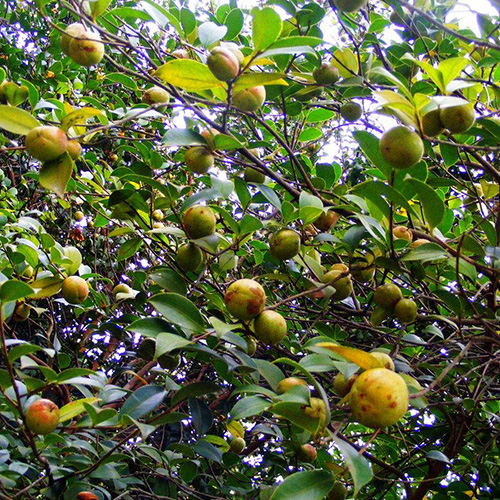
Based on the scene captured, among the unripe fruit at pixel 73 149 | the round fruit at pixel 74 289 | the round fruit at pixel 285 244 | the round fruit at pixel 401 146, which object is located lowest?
the round fruit at pixel 74 289

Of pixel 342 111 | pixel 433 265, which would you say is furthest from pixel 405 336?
pixel 342 111

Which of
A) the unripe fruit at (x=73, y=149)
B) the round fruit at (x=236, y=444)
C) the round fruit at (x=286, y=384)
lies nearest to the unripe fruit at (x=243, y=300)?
the round fruit at (x=286, y=384)

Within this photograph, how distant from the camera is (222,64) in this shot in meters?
0.96

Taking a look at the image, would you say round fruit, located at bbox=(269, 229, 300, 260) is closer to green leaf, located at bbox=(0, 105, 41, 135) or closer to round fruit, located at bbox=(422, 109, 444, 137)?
round fruit, located at bbox=(422, 109, 444, 137)

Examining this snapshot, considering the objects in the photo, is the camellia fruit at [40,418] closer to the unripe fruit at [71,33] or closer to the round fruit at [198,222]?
the round fruit at [198,222]

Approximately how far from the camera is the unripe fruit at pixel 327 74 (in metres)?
1.37

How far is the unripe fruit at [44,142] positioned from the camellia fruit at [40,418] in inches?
19.5

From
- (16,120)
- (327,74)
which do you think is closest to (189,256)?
(16,120)

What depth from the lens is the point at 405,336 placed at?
4.89 feet

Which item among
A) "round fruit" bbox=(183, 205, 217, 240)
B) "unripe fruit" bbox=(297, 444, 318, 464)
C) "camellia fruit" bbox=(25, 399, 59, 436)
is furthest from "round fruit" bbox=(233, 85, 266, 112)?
"unripe fruit" bbox=(297, 444, 318, 464)

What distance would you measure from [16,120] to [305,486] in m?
0.82

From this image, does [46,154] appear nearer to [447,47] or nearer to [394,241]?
[394,241]

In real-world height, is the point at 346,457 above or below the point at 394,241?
below

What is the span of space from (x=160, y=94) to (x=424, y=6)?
0.81m
